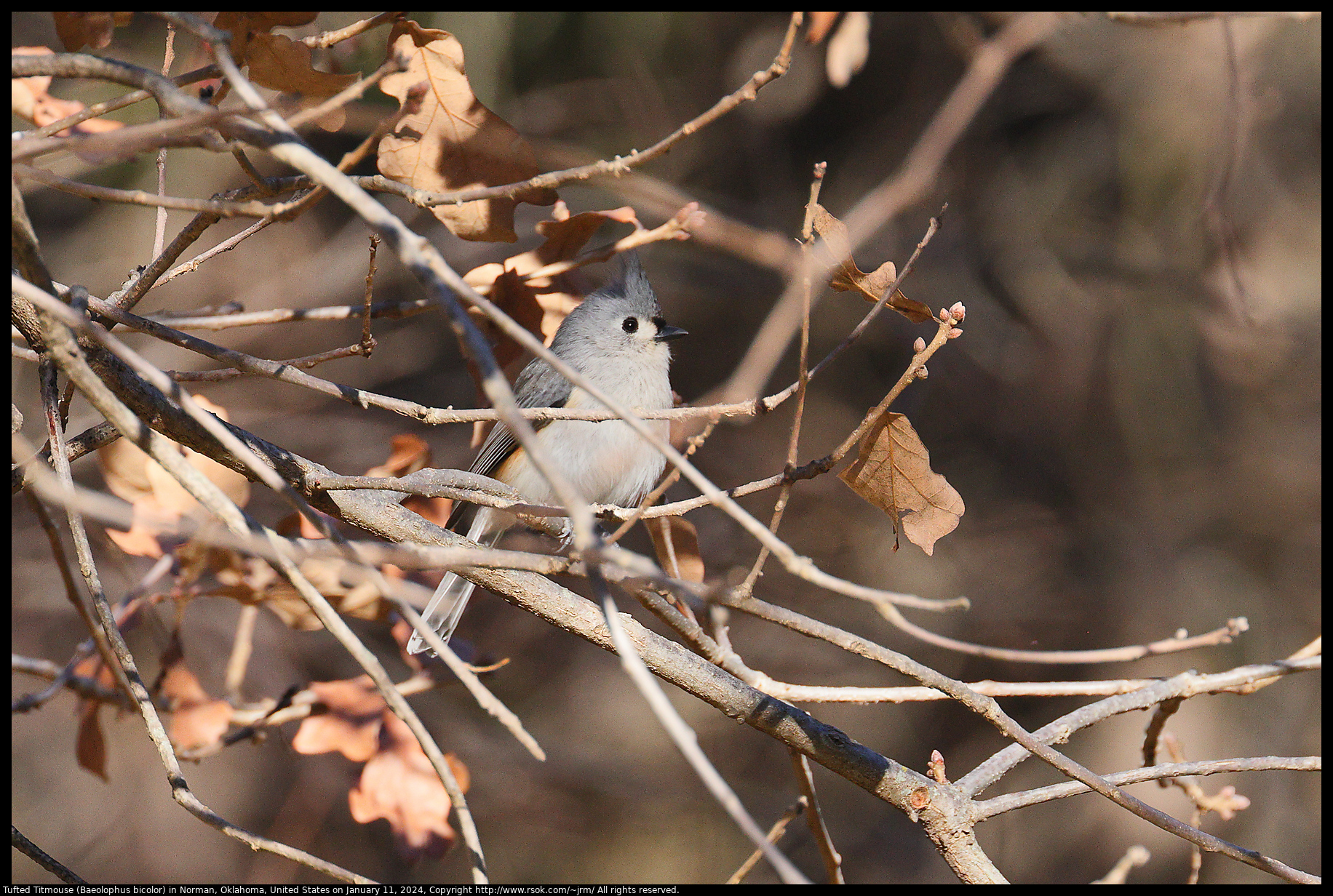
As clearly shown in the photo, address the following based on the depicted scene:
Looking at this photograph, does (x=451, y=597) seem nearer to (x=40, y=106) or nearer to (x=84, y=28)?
(x=40, y=106)

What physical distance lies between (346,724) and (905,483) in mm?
913

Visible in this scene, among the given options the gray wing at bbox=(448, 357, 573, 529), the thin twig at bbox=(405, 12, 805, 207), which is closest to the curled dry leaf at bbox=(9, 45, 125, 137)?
the thin twig at bbox=(405, 12, 805, 207)

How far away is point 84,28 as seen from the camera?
3.46ft

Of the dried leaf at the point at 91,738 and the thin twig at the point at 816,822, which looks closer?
the thin twig at the point at 816,822

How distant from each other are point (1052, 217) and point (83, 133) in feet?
12.4

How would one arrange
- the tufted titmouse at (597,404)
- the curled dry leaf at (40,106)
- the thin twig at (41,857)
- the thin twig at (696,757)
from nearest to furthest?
the thin twig at (696,757), the thin twig at (41,857), the curled dry leaf at (40,106), the tufted titmouse at (597,404)

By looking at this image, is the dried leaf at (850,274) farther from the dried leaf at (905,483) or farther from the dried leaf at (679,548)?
the dried leaf at (679,548)

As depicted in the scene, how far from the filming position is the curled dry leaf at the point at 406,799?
139 cm

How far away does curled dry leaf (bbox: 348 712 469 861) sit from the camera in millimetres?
1390

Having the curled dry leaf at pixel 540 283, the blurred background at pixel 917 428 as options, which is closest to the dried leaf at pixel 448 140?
the curled dry leaf at pixel 540 283

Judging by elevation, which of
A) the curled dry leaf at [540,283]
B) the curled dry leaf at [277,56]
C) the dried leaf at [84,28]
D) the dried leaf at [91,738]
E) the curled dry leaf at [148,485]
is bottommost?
the dried leaf at [91,738]

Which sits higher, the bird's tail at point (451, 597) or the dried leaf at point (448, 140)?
the dried leaf at point (448, 140)

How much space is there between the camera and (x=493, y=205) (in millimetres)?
1235

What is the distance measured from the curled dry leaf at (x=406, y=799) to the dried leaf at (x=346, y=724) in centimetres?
3
